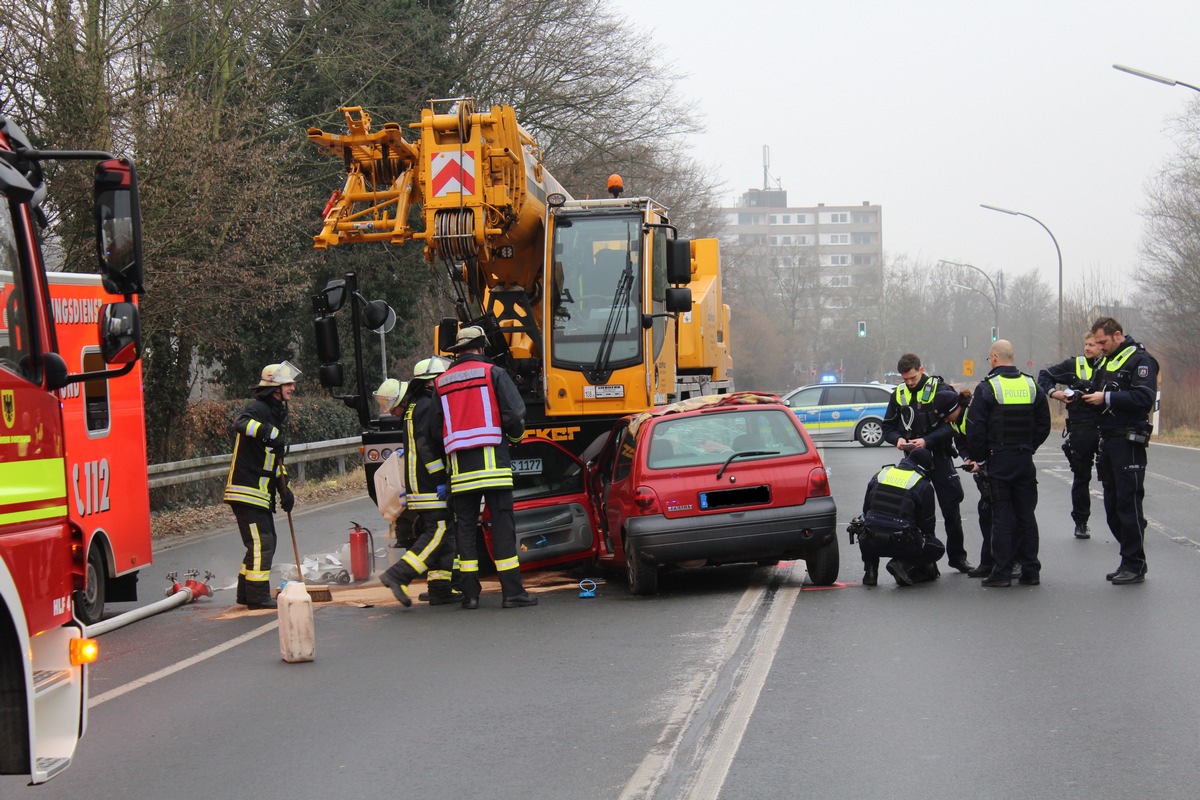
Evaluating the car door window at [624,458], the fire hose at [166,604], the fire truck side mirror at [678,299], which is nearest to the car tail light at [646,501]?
the car door window at [624,458]

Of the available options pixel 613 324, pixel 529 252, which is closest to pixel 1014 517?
pixel 613 324

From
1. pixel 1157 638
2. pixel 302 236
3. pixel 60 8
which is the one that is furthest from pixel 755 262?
pixel 1157 638

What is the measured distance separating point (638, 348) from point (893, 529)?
3.41 meters

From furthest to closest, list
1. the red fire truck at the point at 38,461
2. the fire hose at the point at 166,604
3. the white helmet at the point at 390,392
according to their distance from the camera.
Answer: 1. the white helmet at the point at 390,392
2. the fire hose at the point at 166,604
3. the red fire truck at the point at 38,461

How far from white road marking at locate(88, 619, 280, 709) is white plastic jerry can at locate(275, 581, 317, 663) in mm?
661

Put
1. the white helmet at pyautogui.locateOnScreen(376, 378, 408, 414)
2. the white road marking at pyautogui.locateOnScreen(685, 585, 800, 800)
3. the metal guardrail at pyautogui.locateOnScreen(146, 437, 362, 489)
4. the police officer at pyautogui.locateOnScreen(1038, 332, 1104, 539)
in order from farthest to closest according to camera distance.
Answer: the metal guardrail at pyautogui.locateOnScreen(146, 437, 362, 489)
the white helmet at pyautogui.locateOnScreen(376, 378, 408, 414)
the police officer at pyautogui.locateOnScreen(1038, 332, 1104, 539)
the white road marking at pyautogui.locateOnScreen(685, 585, 800, 800)

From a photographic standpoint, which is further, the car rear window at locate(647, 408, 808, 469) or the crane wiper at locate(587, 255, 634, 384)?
the crane wiper at locate(587, 255, 634, 384)

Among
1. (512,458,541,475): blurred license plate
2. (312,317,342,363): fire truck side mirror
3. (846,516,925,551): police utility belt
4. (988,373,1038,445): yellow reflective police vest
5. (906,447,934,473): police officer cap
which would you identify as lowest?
(846,516,925,551): police utility belt

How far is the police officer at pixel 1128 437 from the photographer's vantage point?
33.4ft

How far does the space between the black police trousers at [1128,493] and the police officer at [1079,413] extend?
0.36 m

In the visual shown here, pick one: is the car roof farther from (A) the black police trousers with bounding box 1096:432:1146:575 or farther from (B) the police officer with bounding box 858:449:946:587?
(A) the black police trousers with bounding box 1096:432:1146:575

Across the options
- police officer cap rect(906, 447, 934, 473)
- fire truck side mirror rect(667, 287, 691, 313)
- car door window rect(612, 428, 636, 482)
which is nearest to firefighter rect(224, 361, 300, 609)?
car door window rect(612, 428, 636, 482)

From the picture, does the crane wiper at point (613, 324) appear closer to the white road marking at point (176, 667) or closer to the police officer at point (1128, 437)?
the white road marking at point (176, 667)

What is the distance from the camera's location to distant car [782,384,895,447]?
1289 inches
